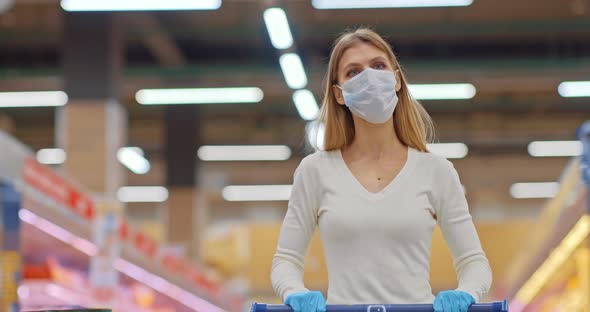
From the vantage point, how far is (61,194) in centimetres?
926

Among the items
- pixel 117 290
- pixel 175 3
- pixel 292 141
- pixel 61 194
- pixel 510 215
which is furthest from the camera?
pixel 510 215

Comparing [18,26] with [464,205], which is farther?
[18,26]

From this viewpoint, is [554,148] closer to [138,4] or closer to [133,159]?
[133,159]

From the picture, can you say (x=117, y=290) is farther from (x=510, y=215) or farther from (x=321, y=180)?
(x=510, y=215)

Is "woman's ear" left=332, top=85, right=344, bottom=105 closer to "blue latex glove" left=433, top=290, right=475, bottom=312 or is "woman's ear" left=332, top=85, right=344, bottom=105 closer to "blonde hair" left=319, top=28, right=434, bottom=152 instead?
"blonde hair" left=319, top=28, right=434, bottom=152

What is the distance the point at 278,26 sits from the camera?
1144 centimetres

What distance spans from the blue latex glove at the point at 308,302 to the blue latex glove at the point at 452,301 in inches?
9.8

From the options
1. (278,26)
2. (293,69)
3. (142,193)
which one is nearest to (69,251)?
(278,26)

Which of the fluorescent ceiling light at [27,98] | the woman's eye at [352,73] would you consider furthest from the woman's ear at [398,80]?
the fluorescent ceiling light at [27,98]

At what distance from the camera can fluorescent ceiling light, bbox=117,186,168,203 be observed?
2670cm

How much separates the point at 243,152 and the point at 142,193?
6.37m

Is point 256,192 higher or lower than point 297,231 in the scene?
higher

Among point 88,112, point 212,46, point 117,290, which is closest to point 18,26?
point 212,46

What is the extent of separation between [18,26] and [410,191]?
16.1 meters
